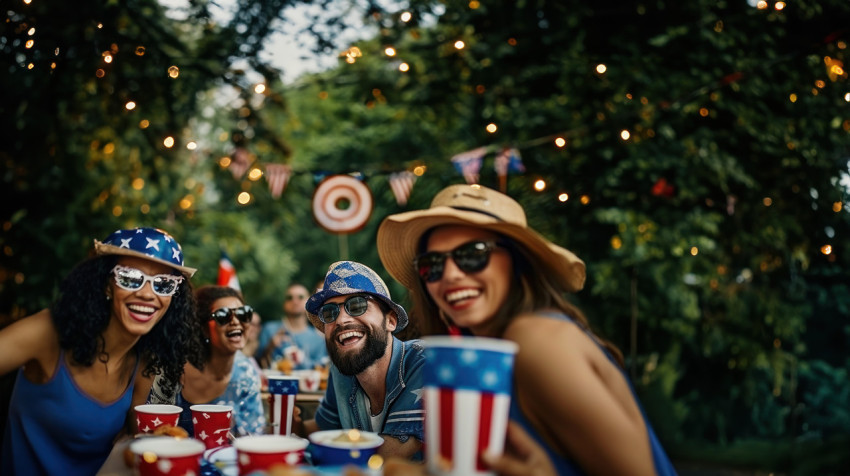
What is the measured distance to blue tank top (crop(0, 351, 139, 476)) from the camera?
2672 millimetres

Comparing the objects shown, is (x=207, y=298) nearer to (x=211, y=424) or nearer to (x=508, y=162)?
(x=211, y=424)

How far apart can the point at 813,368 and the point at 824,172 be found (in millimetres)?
2374

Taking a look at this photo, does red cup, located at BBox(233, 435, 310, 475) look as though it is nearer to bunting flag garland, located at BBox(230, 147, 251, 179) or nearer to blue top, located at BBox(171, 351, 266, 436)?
blue top, located at BBox(171, 351, 266, 436)

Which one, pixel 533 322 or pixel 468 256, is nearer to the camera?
pixel 533 322

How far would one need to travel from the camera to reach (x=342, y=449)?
1.88m

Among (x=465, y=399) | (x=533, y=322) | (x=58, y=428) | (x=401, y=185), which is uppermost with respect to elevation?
(x=401, y=185)

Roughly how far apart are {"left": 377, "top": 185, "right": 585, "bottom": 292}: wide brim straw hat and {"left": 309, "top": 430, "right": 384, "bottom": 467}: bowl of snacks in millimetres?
676

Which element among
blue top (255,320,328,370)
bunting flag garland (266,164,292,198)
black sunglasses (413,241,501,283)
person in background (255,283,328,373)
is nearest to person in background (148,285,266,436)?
black sunglasses (413,241,501,283)

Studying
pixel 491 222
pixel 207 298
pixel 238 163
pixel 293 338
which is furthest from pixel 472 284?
pixel 238 163

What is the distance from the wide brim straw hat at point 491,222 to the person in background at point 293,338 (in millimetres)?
5210

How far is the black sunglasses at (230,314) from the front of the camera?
3754 mm

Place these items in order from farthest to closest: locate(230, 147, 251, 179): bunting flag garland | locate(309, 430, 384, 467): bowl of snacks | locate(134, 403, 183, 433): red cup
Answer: locate(230, 147, 251, 179): bunting flag garland → locate(134, 403, 183, 433): red cup → locate(309, 430, 384, 467): bowl of snacks

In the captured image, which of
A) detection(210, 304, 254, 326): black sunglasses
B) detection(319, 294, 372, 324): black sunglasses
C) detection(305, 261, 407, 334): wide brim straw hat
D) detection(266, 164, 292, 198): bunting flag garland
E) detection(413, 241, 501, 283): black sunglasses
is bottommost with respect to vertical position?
detection(210, 304, 254, 326): black sunglasses

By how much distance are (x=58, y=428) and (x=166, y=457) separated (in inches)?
49.1
